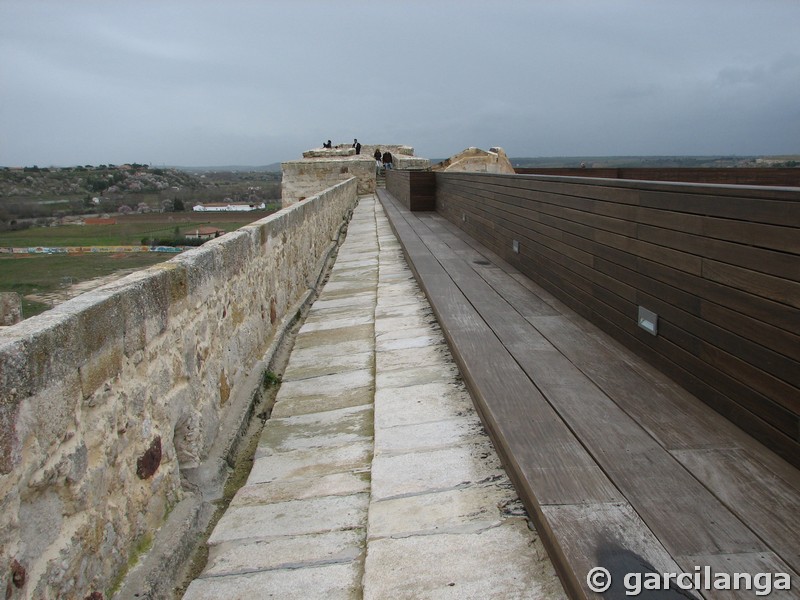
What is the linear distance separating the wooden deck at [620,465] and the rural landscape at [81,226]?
2.24m

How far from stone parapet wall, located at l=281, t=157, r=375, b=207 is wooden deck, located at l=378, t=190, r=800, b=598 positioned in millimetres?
18590

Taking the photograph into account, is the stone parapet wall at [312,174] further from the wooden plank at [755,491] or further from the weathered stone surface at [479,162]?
the wooden plank at [755,491]

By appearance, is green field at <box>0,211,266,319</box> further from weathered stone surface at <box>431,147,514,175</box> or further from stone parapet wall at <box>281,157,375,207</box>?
stone parapet wall at <box>281,157,375,207</box>

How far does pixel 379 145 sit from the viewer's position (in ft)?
107

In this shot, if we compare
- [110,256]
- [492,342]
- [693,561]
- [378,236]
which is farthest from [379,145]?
[693,561]

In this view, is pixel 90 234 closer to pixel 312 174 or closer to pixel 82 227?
pixel 82 227

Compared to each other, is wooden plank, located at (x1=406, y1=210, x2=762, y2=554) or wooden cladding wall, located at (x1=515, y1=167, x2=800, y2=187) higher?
wooden cladding wall, located at (x1=515, y1=167, x2=800, y2=187)

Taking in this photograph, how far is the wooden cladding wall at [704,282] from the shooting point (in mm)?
2285

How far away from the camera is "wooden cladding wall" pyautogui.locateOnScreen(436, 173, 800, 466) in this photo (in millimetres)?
2285

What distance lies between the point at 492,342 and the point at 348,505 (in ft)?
5.08

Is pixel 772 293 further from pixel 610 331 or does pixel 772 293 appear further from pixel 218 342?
pixel 218 342

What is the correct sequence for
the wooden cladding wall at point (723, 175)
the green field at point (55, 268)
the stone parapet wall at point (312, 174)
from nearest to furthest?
the green field at point (55, 268) → the wooden cladding wall at point (723, 175) → the stone parapet wall at point (312, 174)

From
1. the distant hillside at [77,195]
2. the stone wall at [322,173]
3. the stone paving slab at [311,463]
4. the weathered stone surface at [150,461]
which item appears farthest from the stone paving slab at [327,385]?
the stone wall at [322,173]

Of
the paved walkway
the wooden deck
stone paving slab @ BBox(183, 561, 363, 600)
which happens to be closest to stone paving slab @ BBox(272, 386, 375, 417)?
the paved walkway
